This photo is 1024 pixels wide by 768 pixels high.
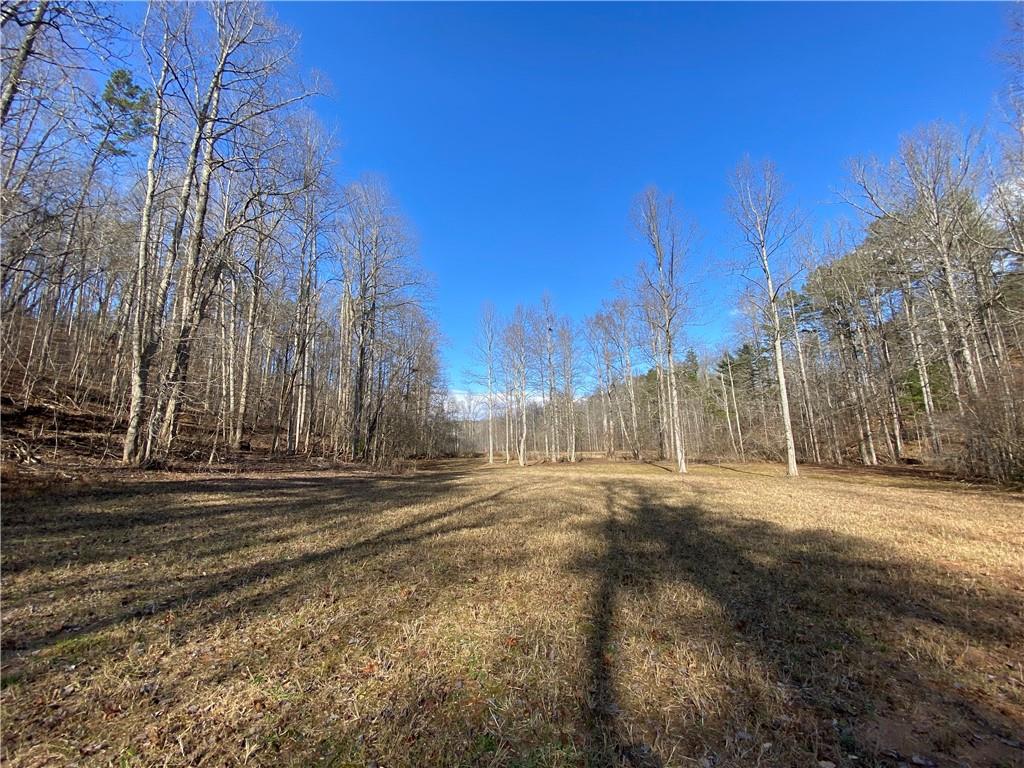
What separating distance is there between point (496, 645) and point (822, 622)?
300 centimetres

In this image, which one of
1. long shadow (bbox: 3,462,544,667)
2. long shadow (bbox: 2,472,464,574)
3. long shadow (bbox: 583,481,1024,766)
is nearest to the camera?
long shadow (bbox: 583,481,1024,766)

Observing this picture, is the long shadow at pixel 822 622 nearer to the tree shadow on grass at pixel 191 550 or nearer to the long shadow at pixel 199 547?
the tree shadow on grass at pixel 191 550

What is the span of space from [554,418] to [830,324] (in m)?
21.9

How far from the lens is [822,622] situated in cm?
371

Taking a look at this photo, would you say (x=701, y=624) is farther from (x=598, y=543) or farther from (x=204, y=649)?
(x=204, y=649)

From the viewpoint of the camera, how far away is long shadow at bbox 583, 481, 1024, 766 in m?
2.34

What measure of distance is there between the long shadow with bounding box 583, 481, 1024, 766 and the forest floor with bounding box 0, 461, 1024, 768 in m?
0.02

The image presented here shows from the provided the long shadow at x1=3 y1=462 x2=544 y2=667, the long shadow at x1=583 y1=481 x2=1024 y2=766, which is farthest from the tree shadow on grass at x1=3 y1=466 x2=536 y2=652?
the long shadow at x1=583 y1=481 x2=1024 y2=766

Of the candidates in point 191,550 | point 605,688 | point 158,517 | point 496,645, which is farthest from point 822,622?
point 158,517

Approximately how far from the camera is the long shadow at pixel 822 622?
2344 mm

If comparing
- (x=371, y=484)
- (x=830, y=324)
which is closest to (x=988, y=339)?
(x=830, y=324)

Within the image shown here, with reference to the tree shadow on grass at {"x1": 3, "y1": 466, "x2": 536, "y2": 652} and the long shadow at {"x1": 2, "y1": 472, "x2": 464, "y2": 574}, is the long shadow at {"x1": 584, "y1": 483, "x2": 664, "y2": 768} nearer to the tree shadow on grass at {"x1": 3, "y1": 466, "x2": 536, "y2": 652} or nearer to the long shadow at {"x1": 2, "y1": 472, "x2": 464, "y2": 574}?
the tree shadow on grass at {"x1": 3, "y1": 466, "x2": 536, "y2": 652}

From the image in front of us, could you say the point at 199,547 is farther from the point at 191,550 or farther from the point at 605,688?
the point at 605,688

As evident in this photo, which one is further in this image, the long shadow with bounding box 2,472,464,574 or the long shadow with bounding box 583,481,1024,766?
the long shadow with bounding box 2,472,464,574
